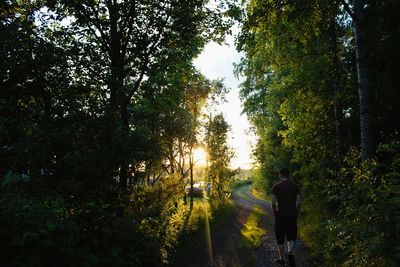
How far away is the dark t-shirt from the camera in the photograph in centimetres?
930

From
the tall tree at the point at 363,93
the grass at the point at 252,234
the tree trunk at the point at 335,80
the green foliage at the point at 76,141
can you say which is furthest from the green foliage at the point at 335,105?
the green foliage at the point at 76,141

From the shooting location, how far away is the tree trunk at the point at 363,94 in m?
9.17

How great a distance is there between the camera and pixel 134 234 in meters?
7.81

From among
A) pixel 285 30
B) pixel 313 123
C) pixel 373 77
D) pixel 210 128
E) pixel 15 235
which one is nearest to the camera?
pixel 15 235

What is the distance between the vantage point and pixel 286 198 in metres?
9.31

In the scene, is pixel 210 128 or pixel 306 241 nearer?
pixel 306 241

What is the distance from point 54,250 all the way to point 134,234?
2.85 metres

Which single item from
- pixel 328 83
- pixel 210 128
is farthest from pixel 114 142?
pixel 210 128

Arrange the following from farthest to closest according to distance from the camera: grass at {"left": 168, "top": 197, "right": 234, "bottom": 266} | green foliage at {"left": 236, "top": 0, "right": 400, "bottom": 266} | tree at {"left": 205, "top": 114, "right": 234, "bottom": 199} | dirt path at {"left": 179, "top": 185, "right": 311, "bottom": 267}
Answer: tree at {"left": 205, "top": 114, "right": 234, "bottom": 199} → grass at {"left": 168, "top": 197, "right": 234, "bottom": 266} → dirt path at {"left": 179, "top": 185, "right": 311, "bottom": 267} → green foliage at {"left": 236, "top": 0, "right": 400, "bottom": 266}

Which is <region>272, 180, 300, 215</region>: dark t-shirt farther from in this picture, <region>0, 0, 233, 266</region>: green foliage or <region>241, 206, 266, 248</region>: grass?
<region>241, 206, 266, 248</region>: grass

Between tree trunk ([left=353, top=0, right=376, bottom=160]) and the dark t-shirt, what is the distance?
194 centimetres

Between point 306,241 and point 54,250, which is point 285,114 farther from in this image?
point 54,250

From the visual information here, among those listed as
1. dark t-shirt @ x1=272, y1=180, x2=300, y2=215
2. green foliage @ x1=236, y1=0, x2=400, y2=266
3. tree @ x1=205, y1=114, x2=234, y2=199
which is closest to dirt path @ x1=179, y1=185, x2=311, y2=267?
green foliage @ x1=236, y1=0, x2=400, y2=266

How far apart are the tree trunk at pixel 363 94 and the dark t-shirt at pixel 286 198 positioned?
6.37 ft
